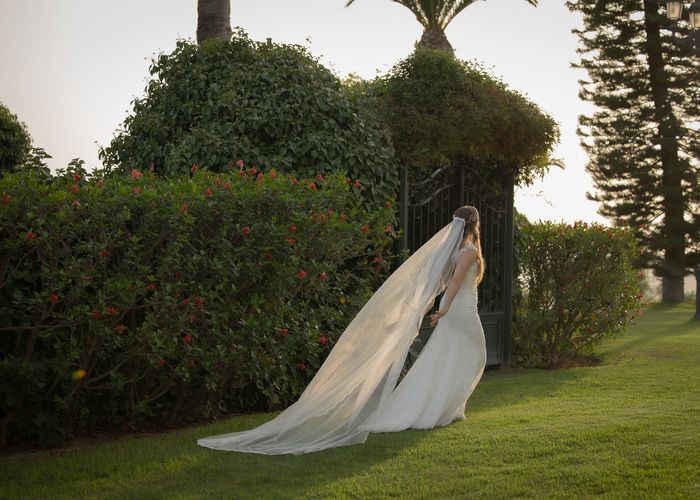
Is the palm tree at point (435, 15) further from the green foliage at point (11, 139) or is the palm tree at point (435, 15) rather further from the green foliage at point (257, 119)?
the green foliage at point (257, 119)

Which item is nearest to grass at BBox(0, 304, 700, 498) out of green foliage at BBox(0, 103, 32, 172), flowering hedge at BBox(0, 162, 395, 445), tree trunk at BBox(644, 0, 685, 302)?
flowering hedge at BBox(0, 162, 395, 445)

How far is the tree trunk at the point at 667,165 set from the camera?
1232 inches

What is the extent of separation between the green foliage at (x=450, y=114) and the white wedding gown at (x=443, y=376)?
2874 millimetres

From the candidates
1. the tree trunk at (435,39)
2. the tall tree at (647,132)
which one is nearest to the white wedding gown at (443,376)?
the tree trunk at (435,39)

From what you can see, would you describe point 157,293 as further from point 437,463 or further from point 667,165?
point 667,165

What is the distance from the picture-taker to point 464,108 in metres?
11.5

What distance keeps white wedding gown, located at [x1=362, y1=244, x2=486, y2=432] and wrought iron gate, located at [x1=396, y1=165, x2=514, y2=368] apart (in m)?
3.08

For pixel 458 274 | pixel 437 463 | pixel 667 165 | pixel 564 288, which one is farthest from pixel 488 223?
pixel 667 165

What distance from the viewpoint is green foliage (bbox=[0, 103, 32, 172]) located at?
2028 cm

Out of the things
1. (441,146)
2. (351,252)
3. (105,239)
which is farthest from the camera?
(441,146)

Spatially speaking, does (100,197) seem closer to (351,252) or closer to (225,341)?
(225,341)

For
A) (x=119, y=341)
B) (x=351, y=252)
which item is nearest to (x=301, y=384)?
(x=351, y=252)

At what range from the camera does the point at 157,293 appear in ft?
23.8

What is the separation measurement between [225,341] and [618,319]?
7.70 meters
